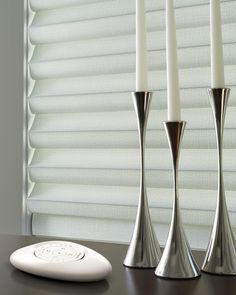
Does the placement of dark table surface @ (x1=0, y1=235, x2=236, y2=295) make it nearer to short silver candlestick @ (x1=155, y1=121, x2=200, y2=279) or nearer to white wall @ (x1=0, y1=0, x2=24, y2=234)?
short silver candlestick @ (x1=155, y1=121, x2=200, y2=279)

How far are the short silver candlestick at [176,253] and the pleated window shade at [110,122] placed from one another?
450 millimetres

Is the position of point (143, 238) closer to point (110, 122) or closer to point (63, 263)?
point (63, 263)

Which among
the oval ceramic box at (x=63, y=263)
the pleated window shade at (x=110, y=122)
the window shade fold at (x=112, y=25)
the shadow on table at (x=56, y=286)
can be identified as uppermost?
the window shade fold at (x=112, y=25)

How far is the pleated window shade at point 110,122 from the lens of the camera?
106 cm

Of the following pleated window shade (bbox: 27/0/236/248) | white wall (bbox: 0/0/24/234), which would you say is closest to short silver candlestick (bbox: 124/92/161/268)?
pleated window shade (bbox: 27/0/236/248)

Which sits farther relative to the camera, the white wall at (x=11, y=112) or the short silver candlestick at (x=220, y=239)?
the white wall at (x=11, y=112)

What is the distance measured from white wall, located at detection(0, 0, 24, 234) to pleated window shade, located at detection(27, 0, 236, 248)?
0.10ft

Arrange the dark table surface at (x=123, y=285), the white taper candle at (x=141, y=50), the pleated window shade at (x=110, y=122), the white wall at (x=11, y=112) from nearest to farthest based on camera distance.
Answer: the dark table surface at (x=123, y=285) < the white taper candle at (x=141, y=50) < the pleated window shade at (x=110, y=122) < the white wall at (x=11, y=112)

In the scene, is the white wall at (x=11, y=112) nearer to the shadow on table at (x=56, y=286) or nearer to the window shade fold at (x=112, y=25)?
the window shade fold at (x=112, y=25)

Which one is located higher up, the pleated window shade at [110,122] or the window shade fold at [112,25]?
the window shade fold at [112,25]

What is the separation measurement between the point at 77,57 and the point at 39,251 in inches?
26.5

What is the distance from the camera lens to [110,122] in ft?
A: 3.78

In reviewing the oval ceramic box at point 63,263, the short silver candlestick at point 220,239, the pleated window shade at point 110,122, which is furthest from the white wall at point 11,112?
the short silver candlestick at point 220,239

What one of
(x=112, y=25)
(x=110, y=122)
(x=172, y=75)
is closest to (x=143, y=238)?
(x=172, y=75)
